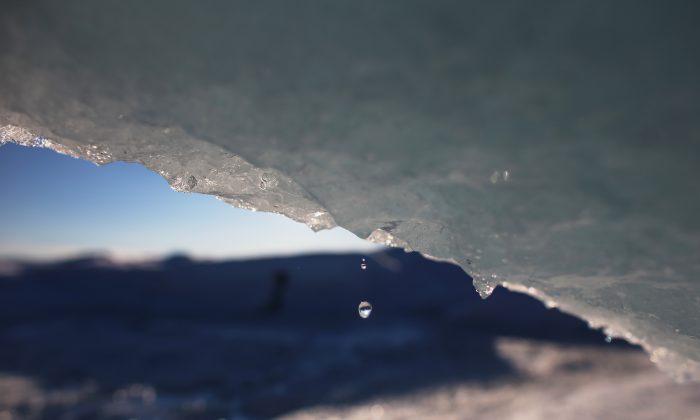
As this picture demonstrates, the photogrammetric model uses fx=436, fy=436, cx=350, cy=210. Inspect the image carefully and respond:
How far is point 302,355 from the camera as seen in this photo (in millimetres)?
6070

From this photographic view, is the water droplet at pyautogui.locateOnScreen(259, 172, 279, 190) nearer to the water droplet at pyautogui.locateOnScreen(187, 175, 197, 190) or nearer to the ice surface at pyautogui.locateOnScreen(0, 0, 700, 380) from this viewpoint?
the ice surface at pyautogui.locateOnScreen(0, 0, 700, 380)

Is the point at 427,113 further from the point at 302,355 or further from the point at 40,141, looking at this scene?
the point at 302,355

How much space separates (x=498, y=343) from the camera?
6.73 m

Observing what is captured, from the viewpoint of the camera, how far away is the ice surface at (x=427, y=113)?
3.93 ft

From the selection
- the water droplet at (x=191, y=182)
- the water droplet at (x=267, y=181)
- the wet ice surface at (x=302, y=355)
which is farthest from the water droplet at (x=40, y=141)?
the wet ice surface at (x=302, y=355)

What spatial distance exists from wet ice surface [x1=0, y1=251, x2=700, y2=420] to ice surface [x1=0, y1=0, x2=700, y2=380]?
9.36 ft

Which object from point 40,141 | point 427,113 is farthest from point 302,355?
point 427,113

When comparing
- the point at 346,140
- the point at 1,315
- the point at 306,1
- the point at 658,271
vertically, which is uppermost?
the point at 306,1

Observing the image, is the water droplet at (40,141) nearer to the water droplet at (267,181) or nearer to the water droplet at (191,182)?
the water droplet at (191,182)

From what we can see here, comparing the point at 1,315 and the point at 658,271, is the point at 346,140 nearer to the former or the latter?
the point at 658,271

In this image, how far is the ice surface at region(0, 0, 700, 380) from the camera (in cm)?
120

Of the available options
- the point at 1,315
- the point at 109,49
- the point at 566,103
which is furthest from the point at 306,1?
the point at 1,315

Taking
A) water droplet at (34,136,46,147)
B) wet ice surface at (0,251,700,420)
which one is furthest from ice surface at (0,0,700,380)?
wet ice surface at (0,251,700,420)

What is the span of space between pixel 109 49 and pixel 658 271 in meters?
2.14
